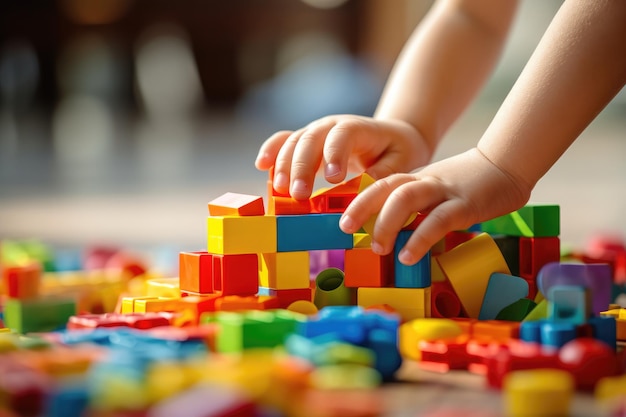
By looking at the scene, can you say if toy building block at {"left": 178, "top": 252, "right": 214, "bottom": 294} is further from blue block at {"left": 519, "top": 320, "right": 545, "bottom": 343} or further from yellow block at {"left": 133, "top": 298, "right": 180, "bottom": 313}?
blue block at {"left": 519, "top": 320, "right": 545, "bottom": 343}

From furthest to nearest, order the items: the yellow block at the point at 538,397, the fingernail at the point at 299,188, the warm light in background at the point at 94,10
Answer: the warm light in background at the point at 94,10
the fingernail at the point at 299,188
the yellow block at the point at 538,397

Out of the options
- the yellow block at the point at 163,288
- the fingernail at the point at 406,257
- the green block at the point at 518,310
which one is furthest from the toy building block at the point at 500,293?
the yellow block at the point at 163,288

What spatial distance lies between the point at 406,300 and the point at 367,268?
52 millimetres

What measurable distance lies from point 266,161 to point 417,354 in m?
0.34

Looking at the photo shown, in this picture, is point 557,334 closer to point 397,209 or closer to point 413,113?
point 397,209

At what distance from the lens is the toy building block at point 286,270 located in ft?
2.98

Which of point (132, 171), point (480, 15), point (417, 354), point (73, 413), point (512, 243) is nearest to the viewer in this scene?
point (73, 413)

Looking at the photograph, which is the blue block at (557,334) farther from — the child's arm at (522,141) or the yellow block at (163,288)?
the yellow block at (163,288)

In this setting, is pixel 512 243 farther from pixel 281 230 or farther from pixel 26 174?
pixel 26 174

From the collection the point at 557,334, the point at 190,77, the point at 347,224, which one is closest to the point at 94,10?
the point at 190,77

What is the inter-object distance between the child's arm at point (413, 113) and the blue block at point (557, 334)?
30cm

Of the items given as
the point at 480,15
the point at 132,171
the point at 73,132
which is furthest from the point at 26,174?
the point at 480,15

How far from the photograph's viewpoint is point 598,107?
Result: 2.96 feet

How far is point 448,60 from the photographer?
1.26 metres
